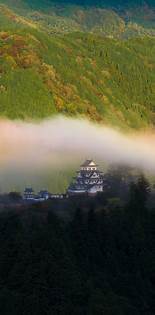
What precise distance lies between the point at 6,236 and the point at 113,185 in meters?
32.7

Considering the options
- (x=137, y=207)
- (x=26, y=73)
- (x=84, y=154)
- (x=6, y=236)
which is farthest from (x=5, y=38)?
(x=6, y=236)

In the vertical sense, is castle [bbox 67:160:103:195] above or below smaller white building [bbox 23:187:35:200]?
above

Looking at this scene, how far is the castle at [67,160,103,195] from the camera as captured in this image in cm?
A: 11606

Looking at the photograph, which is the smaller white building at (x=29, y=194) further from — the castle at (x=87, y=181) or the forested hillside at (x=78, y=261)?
the forested hillside at (x=78, y=261)

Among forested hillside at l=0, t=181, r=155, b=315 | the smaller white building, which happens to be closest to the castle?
the smaller white building

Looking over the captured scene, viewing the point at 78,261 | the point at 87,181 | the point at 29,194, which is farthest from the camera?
the point at 87,181

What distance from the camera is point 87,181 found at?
121875 millimetres

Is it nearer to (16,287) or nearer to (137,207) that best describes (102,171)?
(137,207)

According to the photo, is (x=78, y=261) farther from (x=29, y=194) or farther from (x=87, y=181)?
(x=87, y=181)

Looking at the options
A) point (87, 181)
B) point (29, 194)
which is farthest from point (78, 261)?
point (87, 181)

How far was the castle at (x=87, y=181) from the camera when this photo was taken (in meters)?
116

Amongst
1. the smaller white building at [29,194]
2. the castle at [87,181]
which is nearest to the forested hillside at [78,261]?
the smaller white building at [29,194]

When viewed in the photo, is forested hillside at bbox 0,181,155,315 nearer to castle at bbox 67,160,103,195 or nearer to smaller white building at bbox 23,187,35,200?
smaller white building at bbox 23,187,35,200

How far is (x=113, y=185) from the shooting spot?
379 ft
